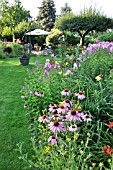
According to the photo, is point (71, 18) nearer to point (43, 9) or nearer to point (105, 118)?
point (105, 118)

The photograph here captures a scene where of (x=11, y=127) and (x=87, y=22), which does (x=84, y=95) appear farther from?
(x=87, y=22)

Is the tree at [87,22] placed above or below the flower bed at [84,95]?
above

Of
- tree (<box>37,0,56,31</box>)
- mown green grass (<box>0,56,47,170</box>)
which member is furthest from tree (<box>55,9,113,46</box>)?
tree (<box>37,0,56,31</box>)

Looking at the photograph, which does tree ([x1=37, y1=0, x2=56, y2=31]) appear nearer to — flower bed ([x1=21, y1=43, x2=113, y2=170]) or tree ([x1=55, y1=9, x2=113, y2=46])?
tree ([x1=55, y1=9, x2=113, y2=46])

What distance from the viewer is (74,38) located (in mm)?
15242

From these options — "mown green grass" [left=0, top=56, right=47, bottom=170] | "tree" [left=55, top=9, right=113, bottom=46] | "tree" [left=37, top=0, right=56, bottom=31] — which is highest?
"tree" [left=37, top=0, right=56, bottom=31]

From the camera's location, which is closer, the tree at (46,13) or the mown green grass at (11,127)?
the mown green grass at (11,127)

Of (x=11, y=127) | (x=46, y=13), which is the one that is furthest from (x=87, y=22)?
(x=46, y=13)

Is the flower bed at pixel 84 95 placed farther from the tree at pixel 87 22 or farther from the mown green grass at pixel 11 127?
the tree at pixel 87 22

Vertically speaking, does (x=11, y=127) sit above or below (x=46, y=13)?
below

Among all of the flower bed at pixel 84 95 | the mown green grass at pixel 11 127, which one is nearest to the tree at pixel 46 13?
the mown green grass at pixel 11 127

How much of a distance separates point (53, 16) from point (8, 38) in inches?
591

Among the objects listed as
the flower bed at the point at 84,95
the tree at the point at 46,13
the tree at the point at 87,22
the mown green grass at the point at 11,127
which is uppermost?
the tree at the point at 46,13

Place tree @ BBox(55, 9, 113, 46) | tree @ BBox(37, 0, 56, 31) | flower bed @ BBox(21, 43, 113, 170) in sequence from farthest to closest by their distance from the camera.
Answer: tree @ BBox(37, 0, 56, 31), tree @ BBox(55, 9, 113, 46), flower bed @ BBox(21, 43, 113, 170)
